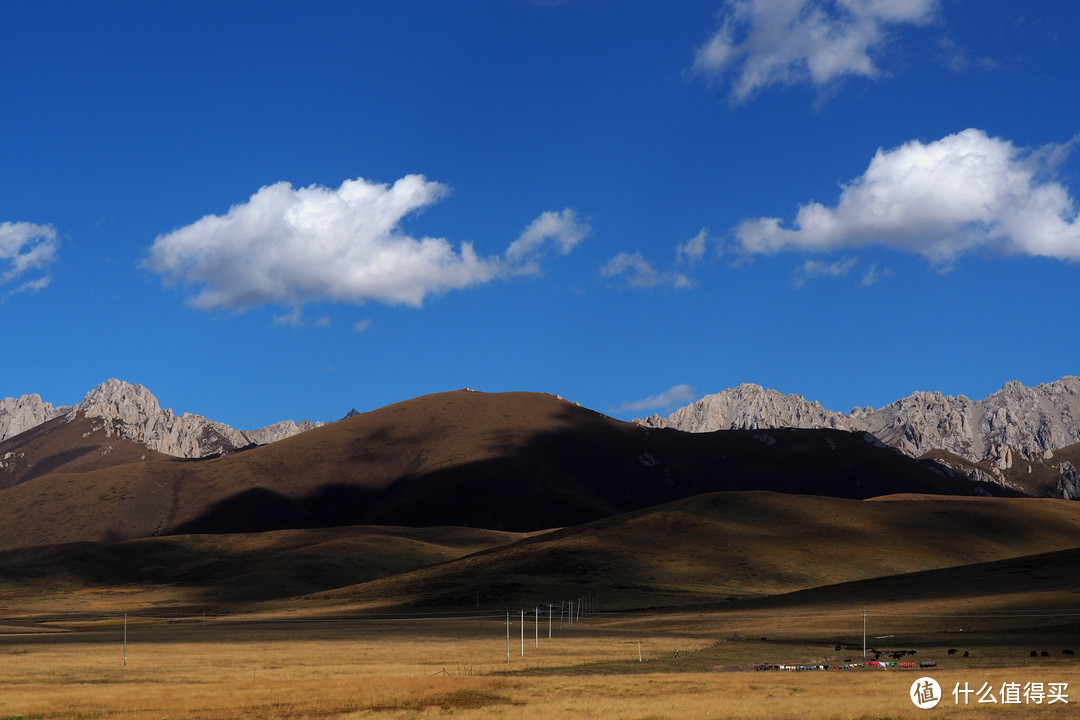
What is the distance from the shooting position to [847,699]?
169 feet

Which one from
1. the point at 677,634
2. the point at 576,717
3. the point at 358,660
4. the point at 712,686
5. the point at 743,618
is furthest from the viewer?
the point at 743,618

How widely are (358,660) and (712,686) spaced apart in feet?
119

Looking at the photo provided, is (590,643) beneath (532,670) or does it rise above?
beneath

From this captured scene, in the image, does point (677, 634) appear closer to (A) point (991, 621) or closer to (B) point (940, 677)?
(A) point (991, 621)

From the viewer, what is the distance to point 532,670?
246 feet

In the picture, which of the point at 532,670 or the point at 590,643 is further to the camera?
the point at 590,643

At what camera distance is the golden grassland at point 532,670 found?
168ft

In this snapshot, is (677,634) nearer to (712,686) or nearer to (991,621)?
(991,621)

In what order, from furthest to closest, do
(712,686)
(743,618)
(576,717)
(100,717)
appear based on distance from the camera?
(743,618), (712,686), (100,717), (576,717)

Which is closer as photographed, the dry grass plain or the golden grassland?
the golden grassland

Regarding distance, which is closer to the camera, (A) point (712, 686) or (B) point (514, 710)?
(B) point (514, 710)

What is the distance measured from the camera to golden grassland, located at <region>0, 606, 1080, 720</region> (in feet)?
168

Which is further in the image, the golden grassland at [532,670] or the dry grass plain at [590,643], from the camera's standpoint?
the dry grass plain at [590,643]

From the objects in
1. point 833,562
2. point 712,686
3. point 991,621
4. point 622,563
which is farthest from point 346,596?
point 712,686
